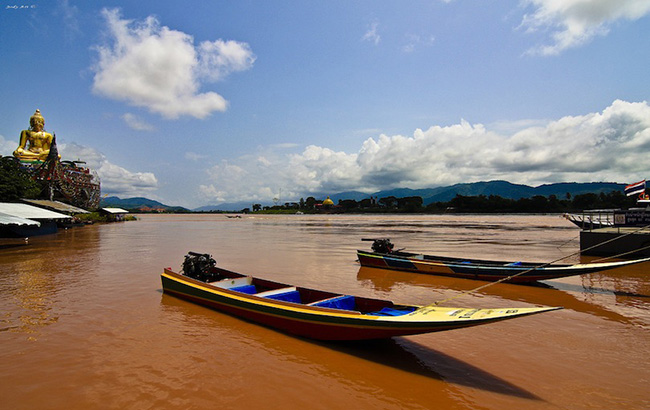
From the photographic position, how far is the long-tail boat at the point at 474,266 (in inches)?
493

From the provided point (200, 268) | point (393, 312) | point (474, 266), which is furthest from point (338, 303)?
point (474, 266)

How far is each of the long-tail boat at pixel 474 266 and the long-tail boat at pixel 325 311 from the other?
6540 mm

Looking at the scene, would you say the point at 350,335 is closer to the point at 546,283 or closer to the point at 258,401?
the point at 258,401

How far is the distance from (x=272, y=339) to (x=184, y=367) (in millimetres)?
2198

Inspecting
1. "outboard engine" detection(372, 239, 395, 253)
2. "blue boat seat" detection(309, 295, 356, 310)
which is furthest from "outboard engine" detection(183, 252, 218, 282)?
"outboard engine" detection(372, 239, 395, 253)

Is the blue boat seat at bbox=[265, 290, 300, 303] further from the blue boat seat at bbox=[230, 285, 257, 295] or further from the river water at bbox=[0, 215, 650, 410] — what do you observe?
the blue boat seat at bbox=[230, 285, 257, 295]

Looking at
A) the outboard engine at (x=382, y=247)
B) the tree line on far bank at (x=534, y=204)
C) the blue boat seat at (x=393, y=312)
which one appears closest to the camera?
the blue boat seat at (x=393, y=312)

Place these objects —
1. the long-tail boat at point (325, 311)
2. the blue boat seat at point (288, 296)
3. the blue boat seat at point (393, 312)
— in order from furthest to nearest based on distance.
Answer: the blue boat seat at point (288, 296), the blue boat seat at point (393, 312), the long-tail boat at point (325, 311)

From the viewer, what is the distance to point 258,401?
582 cm

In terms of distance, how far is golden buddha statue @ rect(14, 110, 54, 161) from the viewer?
208ft

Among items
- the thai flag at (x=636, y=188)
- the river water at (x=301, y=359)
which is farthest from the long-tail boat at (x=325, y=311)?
the thai flag at (x=636, y=188)

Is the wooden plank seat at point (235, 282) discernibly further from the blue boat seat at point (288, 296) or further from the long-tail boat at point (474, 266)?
the long-tail boat at point (474, 266)

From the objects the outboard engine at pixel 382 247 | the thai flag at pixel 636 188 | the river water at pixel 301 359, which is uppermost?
the thai flag at pixel 636 188

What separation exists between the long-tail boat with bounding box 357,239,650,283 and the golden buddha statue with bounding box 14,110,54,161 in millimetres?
73346
